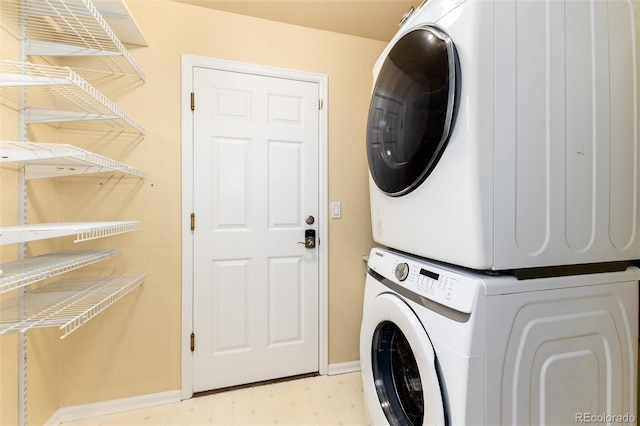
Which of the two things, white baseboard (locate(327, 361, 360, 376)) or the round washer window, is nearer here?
the round washer window

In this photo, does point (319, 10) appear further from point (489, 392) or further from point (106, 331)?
point (106, 331)

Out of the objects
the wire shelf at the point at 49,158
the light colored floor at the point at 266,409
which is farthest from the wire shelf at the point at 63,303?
the light colored floor at the point at 266,409

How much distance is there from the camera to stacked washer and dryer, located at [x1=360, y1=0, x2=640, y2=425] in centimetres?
76

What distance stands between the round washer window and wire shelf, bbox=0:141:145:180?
1317 mm

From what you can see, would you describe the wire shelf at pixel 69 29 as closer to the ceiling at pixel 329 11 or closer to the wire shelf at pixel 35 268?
the ceiling at pixel 329 11

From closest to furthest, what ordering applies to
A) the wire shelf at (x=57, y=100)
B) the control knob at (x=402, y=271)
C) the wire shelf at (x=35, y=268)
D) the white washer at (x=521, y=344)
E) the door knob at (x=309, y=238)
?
the white washer at (x=521, y=344), the wire shelf at (x=35, y=268), the control knob at (x=402, y=271), the wire shelf at (x=57, y=100), the door knob at (x=309, y=238)

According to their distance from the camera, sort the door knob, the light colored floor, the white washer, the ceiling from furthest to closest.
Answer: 1. the door knob
2. the ceiling
3. the light colored floor
4. the white washer

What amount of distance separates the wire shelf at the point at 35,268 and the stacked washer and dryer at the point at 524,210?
1263mm

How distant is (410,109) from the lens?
0.96 m

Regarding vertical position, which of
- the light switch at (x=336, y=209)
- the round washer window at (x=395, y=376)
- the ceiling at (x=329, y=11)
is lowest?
the round washer window at (x=395, y=376)

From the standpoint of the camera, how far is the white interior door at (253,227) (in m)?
1.69
